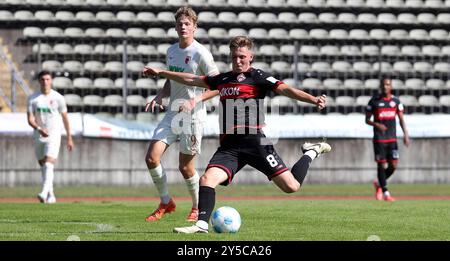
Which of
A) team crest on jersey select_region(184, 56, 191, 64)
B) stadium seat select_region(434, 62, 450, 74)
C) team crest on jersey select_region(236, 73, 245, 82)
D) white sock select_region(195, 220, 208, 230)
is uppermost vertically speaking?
stadium seat select_region(434, 62, 450, 74)

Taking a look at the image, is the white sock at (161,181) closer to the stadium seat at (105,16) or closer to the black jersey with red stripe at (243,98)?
the black jersey with red stripe at (243,98)

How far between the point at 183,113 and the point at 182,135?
0.94ft

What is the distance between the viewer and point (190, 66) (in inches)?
471

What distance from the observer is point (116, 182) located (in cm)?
2427

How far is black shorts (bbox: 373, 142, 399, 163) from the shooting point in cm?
1905

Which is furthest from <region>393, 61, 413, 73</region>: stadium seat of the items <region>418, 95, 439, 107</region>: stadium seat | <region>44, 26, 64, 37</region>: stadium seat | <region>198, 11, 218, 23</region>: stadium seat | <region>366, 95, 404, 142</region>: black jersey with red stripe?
<region>44, 26, 64, 37</region>: stadium seat

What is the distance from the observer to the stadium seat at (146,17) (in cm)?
3030

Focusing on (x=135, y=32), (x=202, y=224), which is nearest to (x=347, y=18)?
(x=135, y=32)

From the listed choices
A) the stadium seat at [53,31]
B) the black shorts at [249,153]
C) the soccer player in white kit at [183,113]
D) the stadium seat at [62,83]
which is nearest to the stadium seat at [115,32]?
the stadium seat at [53,31]

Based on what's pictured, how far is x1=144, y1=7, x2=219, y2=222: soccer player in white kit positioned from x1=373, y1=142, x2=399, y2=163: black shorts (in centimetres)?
752

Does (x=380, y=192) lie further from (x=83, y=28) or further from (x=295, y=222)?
(x=83, y=28)

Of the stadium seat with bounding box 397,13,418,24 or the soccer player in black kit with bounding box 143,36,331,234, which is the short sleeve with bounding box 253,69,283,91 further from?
the stadium seat with bounding box 397,13,418,24

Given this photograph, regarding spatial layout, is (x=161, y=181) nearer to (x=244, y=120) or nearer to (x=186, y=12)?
(x=186, y=12)

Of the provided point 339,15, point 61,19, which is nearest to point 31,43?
point 61,19
